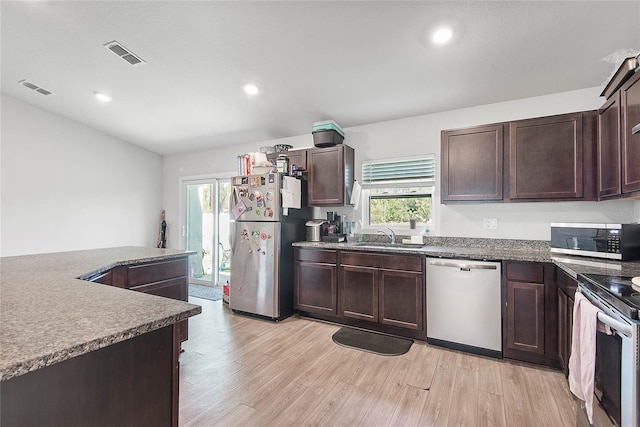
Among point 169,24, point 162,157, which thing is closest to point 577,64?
point 169,24

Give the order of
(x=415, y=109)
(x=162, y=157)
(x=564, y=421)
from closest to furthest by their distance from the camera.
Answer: (x=564, y=421), (x=415, y=109), (x=162, y=157)

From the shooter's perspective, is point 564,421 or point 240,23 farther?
point 240,23

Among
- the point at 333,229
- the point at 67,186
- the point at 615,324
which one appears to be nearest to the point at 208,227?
the point at 67,186

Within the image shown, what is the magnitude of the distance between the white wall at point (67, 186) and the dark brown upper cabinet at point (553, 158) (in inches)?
234

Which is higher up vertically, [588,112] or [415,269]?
[588,112]

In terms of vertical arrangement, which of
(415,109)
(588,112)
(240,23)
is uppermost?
(240,23)

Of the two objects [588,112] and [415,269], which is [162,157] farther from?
[588,112]

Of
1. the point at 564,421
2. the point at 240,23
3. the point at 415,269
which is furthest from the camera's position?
the point at 415,269

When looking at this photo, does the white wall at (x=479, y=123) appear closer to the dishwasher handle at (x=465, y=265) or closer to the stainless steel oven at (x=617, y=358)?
the dishwasher handle at (x=465, y=265)

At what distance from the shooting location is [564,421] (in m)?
1.73

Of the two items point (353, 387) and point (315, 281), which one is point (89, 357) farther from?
point (315, 281)

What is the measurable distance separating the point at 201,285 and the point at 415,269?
13.1 ft

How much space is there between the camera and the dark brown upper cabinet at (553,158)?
2445 mm

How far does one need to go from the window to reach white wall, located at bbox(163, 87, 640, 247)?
0.10m
